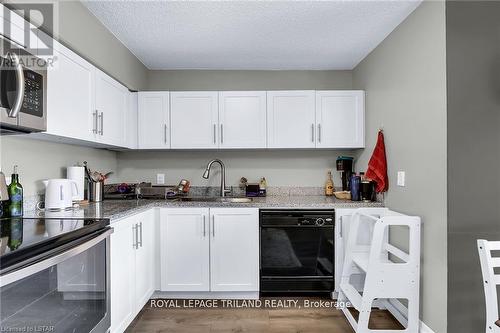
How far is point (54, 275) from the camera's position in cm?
128

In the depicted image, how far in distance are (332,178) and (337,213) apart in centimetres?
83

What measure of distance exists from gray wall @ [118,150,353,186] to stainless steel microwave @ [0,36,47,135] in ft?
5.99

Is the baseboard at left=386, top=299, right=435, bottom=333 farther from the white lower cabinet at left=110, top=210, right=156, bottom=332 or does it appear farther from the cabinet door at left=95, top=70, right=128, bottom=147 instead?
the cabinet door at left=95, top=70, right=128, bottom=147

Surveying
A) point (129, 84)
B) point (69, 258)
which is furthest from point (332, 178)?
point (69, 258)

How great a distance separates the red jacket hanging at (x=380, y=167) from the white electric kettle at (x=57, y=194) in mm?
2392

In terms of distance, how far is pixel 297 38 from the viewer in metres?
2.58

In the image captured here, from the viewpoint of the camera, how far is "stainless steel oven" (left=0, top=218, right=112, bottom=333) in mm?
1073

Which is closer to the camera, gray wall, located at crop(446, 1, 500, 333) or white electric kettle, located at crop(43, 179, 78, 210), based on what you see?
gray wall, located at crop(446, 1, 500, 333)

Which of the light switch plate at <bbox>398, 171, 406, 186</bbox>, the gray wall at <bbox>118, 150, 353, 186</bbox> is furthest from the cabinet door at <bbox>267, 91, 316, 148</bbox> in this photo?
the light switch plate at <bbox>398, 171, 406, 186</bbox>

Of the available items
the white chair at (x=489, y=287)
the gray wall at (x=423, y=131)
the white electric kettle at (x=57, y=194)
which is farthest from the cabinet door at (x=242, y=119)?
the white chair at (x=489, y=287)

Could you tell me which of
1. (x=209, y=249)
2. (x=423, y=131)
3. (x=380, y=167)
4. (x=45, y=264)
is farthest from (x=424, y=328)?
(x=45, y=264)

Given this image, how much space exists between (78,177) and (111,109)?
637 mm

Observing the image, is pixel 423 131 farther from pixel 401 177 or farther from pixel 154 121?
pixel 154 121

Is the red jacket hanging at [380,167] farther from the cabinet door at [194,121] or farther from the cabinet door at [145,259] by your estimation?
the cabinet door at [145,259]
